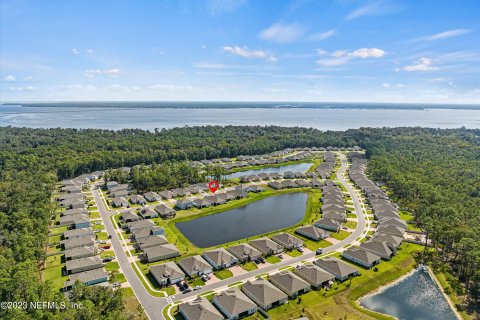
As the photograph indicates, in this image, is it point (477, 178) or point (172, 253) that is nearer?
point (172, 253)

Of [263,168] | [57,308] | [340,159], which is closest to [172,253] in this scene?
[57,308]

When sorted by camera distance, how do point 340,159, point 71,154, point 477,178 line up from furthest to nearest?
point 340,159, point 71,154, point 477,178

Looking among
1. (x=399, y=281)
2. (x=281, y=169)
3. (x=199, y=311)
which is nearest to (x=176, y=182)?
(x=281, y=169)

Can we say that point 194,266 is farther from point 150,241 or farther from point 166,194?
point 166,194

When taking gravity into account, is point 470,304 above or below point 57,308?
below

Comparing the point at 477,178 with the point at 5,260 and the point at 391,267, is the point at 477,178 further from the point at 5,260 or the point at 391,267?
the point at 5,260

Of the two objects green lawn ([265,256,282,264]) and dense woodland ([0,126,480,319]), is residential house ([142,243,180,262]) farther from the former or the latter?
green lawn ([265,256,282,264])

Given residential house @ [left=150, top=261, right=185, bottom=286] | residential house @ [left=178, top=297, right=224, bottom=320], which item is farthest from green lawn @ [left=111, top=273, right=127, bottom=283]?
residential house @ [left=178, top=297, right=224, bottom=320]
